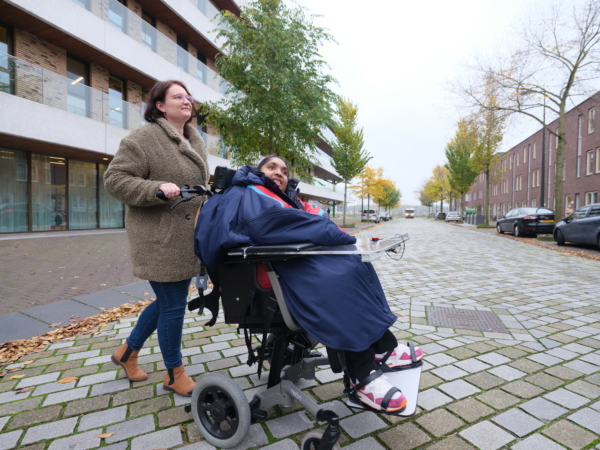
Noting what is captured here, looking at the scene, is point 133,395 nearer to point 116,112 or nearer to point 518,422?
point 518,422

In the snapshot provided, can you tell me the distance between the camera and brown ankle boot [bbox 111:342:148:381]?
2.69 meters

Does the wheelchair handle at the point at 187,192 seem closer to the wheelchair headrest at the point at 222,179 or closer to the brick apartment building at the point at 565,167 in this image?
the wheelchair headrest at the point at 222,179

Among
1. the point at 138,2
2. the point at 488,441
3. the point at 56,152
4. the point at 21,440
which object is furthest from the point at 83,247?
the point at 138,2

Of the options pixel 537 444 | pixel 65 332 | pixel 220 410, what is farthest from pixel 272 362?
pixel 65 332

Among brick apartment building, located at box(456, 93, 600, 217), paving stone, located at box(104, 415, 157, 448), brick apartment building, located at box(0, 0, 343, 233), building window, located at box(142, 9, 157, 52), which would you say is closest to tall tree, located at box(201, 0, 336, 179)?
brick apartment building, located at box(0, 0, 343, 233)

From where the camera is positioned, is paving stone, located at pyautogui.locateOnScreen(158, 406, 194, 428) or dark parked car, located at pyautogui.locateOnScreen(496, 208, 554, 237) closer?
paving stone, located at pyautogui.locateOnScreen(158, 406, 194, 428)

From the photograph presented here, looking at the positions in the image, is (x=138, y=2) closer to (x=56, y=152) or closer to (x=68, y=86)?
(x=68, y=86)

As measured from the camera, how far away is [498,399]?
242cm

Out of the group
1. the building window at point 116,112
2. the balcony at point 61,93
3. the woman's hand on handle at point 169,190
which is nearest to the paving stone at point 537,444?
the woman's hand on handle at point 169,190

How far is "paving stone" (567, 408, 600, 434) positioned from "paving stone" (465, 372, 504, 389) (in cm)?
49

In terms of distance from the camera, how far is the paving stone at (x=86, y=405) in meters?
2.30

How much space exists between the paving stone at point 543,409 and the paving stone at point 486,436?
34 cm

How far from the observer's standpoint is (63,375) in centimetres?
283

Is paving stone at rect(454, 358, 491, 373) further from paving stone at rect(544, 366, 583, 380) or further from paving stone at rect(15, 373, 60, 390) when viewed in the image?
paving stone at rect(15, 373, 60, 390)
